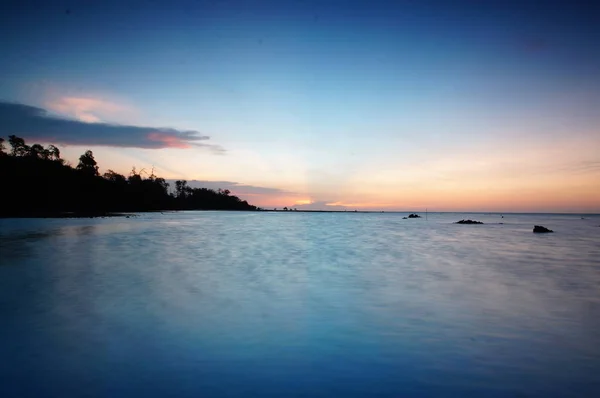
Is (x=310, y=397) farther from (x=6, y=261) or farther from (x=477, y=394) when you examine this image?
(x=6, y=261)

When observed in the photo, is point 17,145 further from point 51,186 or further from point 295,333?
point 295,333

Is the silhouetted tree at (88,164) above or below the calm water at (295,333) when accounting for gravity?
above

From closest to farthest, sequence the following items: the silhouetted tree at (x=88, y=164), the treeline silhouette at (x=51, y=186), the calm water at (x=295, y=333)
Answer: the calm water at (x=295, y=333) → the treeline silhouette at (x=51, y=186) → the silhouetted tree at (x=88, y=164)

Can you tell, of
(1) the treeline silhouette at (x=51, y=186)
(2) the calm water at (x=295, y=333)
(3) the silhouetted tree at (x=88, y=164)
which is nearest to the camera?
(2) the calm water at (x=295, y=333)

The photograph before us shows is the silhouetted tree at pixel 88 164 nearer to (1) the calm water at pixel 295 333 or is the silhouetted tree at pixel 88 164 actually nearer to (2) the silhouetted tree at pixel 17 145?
(2) the silhouetted tree at pixel 17 145

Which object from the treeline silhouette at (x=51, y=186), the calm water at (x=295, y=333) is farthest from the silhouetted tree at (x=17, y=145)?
the calm water at (x=295, y=333)

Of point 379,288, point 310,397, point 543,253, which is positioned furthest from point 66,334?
point 543,253

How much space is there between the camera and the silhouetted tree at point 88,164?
106 metres

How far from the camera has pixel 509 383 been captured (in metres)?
5.60

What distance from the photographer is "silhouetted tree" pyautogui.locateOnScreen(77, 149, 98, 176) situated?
106062mm

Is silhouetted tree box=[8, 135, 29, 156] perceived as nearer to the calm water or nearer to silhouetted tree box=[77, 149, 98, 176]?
silhouetted tree box=[77, 149, 98, 176]

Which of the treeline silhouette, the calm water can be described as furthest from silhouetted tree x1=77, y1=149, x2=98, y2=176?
the calm water

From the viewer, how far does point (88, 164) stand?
10831cm

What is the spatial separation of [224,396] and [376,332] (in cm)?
428
